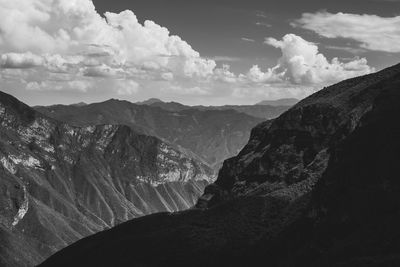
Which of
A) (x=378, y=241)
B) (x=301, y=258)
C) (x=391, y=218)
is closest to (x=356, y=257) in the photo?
(x=378, y=241)

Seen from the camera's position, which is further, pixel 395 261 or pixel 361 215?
pixel 361 215

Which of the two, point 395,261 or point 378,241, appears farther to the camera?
point 378,241

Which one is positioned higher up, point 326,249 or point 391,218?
point 391,218

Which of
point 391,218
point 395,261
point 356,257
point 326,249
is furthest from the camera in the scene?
point 326,249

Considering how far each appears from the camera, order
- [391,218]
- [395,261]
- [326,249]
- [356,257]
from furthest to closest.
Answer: [326,249] → [391,218] → [356,257] → [395,261]

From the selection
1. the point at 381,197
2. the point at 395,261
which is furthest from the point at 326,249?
the point at 395,261

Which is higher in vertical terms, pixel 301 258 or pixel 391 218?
pixel 391 218

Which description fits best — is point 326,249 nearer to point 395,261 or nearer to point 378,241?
point 378,241

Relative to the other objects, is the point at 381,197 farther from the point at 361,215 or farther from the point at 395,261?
the point at 395,261
